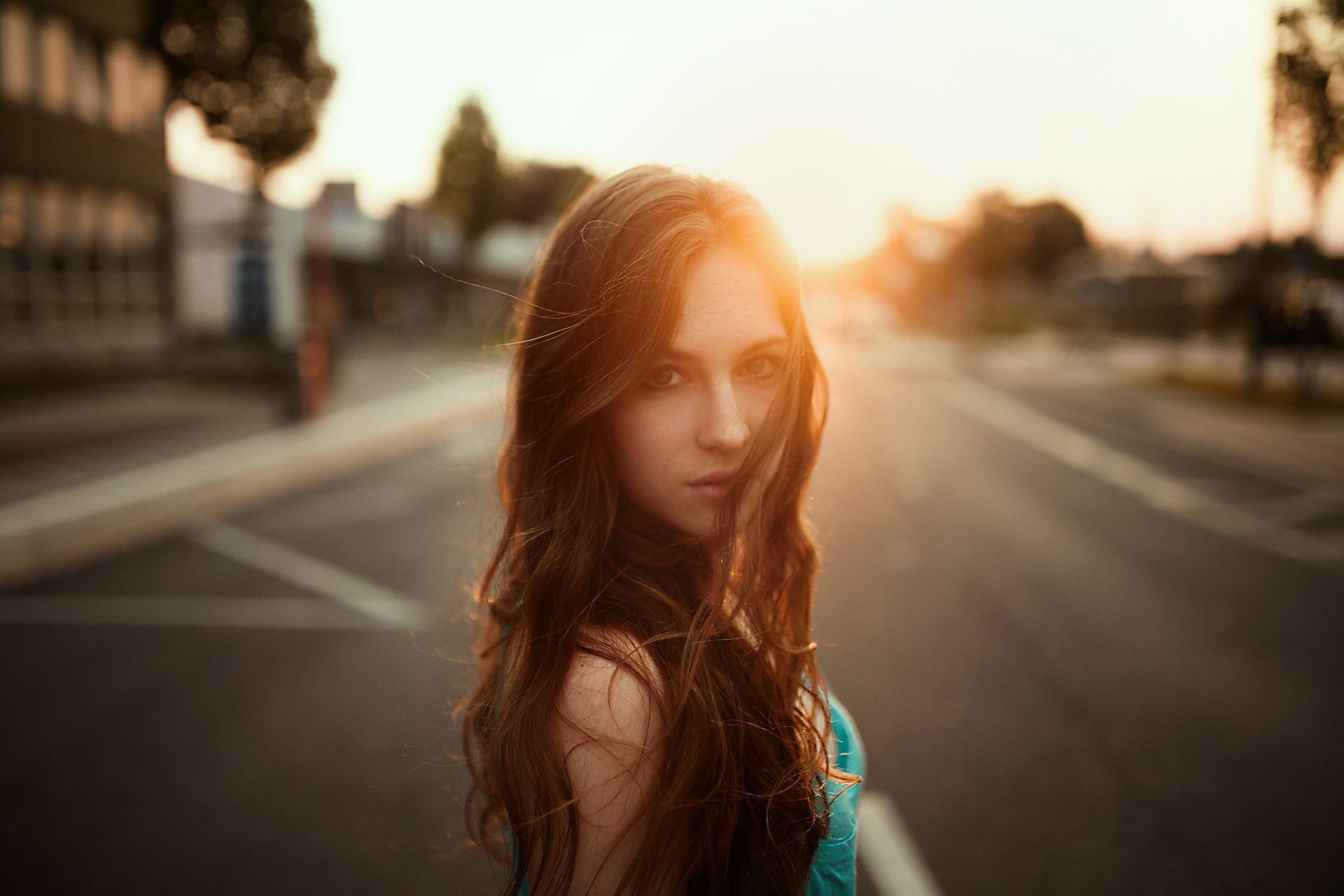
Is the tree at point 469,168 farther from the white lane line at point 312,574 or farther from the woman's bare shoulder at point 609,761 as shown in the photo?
the woman's bare shoulder at point 609,761

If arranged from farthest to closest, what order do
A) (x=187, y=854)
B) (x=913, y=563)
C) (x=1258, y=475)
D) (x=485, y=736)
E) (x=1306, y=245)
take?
(x=1306, y=245)
(x=1258, y=475)
(x=913, y=563)
(x=187, y=854)
(x=485, y=736)

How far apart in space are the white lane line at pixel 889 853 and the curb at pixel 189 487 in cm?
272

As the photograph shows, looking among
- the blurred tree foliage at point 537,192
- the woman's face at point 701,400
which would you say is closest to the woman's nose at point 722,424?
the woman's face at point 701,400

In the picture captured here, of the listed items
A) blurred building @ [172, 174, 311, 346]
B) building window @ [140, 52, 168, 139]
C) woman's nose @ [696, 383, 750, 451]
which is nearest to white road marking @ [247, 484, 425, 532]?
woman's nose @ [696, 383, 750, 451]

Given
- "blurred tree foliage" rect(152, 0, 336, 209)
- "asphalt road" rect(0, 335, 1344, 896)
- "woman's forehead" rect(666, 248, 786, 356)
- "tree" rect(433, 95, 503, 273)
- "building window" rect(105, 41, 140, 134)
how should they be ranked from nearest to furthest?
"woman's forehead" rect(666, 248, 786, 356), "asphalt road" rect(0, 335, 1344, 896), "building window" rect(105, 41, 140, 134), "blurred tree foliage" rect(152, 0, 336, 209), "tree" rect(433, 95, 503, 273)

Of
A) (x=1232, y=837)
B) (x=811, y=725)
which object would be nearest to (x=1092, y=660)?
(x=1232, y=837)

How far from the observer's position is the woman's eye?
1447 millimetres

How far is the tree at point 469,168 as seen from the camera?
1767 inches

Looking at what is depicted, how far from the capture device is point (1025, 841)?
145 inches

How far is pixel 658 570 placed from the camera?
1.48 m

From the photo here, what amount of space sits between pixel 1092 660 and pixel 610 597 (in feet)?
17.5

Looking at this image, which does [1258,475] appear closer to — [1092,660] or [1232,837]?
[1092,660]

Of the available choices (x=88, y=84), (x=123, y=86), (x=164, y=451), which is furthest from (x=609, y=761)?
(x=123, y=86)

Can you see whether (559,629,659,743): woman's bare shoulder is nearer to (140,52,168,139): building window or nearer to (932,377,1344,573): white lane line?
(932,377,1344,573): white lane line
